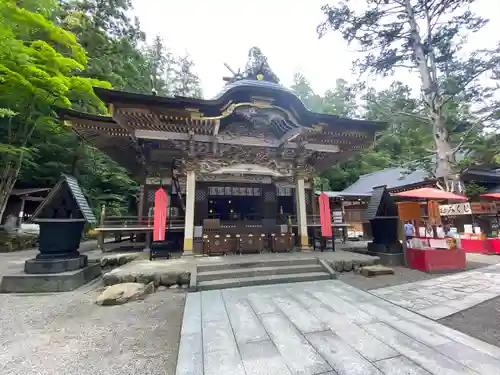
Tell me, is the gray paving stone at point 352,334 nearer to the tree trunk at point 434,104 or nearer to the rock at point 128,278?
the rock at point 128,278

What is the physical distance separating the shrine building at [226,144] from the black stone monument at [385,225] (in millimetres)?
2258

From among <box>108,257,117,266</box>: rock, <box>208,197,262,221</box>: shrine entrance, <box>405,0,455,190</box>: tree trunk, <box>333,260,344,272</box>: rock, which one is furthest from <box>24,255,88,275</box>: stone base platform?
<box>405,0,455,190</box>: tree trunk

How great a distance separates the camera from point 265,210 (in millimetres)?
9875

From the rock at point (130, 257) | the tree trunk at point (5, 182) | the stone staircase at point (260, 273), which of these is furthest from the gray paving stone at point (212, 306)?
the tree trunk at point (5, 182)

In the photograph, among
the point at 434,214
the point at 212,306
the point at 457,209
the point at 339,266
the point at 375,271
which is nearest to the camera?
the point at 212,306

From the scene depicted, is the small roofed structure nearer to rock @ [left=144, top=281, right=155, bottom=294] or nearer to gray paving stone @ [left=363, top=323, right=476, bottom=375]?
rock @ [left=144, top=281, right=155, bottom=294]

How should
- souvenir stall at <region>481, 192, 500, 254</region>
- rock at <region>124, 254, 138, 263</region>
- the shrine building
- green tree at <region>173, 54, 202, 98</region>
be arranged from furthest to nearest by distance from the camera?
green tree at <region>173, 54, 202, 98</region>
souvenir stall at <region>481, 192, 500, 254</region>
rock at <region>124, 254, 138, 263</region>
the shrine building

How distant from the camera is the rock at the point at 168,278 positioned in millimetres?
4832

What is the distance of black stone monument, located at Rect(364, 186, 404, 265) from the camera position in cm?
676

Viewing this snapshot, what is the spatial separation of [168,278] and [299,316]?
9.94ft

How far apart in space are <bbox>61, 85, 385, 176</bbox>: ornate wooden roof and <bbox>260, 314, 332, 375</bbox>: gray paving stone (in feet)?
17.7

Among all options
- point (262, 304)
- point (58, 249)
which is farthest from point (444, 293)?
point (58, 249)

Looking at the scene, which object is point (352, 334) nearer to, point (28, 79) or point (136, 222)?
point (136, 222)

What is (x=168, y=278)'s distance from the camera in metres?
4.86
